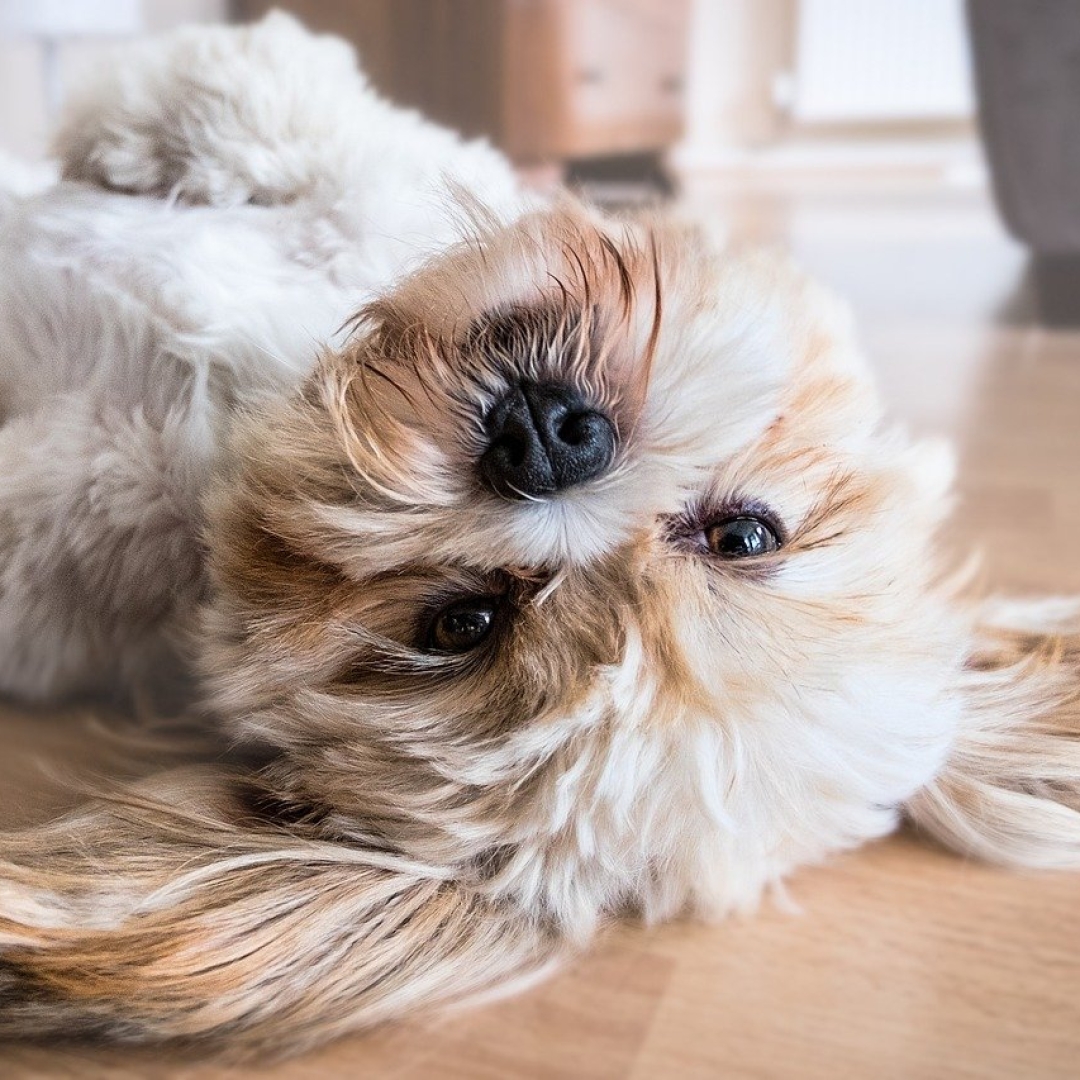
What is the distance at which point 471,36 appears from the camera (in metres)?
4.53

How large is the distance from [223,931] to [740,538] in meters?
0.46

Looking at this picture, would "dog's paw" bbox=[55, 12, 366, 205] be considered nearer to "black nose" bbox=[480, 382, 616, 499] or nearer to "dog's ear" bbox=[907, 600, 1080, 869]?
"black nose" bbox=[480, 382, 616, 499]

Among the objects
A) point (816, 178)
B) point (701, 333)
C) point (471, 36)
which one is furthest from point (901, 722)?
point (816, 178)

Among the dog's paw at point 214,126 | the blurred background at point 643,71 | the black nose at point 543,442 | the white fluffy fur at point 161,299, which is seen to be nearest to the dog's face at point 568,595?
the black nose at point 543,442

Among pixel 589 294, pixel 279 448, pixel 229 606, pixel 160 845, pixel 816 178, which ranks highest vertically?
pixel 589 294

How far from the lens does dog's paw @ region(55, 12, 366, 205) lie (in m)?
1.30

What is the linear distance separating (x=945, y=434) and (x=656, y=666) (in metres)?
1.56

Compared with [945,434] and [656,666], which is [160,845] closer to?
[656,666]

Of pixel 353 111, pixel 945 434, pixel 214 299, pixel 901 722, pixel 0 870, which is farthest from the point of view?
pixel 945 434

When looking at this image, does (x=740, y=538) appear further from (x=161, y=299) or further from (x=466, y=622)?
(x=161, y=299)

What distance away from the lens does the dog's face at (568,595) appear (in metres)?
0.84

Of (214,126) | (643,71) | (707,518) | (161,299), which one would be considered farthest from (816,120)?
(707,518)

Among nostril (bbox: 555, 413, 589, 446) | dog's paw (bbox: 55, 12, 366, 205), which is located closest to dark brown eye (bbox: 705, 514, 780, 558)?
nostril (bbox: 555, 413, 589, 446)

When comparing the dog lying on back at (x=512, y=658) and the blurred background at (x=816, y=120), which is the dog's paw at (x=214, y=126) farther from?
the dog lying on back at (x=512, y=658)
